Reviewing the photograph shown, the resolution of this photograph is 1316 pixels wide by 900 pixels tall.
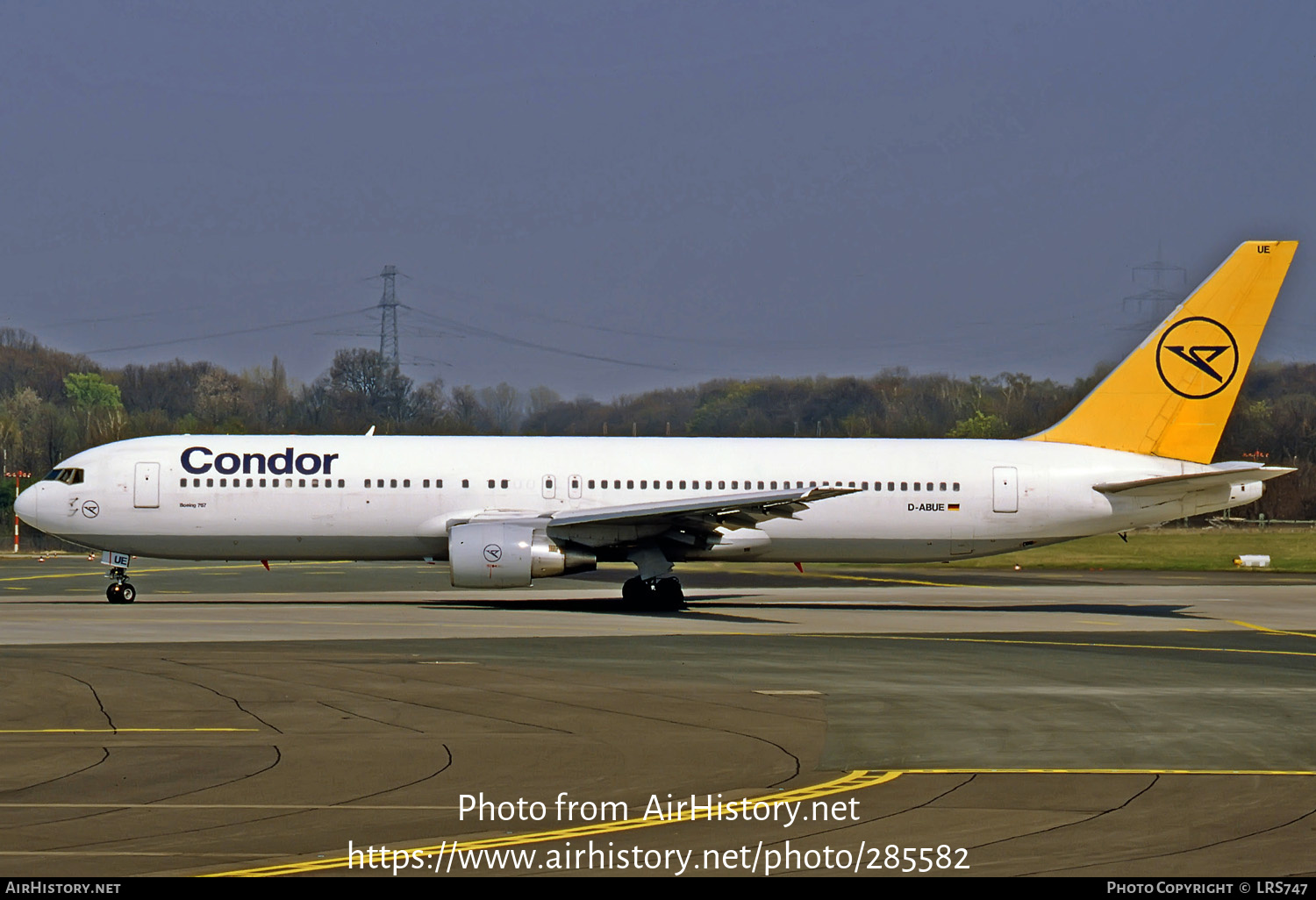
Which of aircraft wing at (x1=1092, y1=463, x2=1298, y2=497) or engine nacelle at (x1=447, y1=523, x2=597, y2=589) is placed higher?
aircraft wing at (x1=1092, y1=463, x2=1298, y2=497)

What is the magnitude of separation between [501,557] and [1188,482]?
16.8m

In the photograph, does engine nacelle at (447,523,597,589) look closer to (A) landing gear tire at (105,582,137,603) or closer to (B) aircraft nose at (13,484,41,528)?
(A) landing gear tire at (105,582,137,603)

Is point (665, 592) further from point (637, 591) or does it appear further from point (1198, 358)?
point (1198, 358)

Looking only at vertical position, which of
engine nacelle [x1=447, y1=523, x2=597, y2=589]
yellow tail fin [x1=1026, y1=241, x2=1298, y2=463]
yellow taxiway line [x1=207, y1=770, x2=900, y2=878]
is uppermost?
yellow tail fin [x1=1026, y1=241, x2=1298, y2=463]

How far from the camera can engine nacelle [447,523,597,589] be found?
31156mm

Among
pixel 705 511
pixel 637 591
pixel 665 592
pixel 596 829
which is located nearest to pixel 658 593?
pixel 665 592

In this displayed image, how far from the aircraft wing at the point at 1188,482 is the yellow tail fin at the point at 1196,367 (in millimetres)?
1536

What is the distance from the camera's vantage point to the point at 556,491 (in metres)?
34.1

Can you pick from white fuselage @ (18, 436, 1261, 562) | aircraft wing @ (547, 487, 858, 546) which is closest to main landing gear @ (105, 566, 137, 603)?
white fuselage @ (18, 436, 1261, 562)

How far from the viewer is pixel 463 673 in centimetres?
2002

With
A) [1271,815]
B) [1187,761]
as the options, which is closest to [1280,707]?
[1187,761]

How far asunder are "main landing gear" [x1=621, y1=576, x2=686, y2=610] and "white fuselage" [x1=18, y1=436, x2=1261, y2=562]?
106 centimetres
